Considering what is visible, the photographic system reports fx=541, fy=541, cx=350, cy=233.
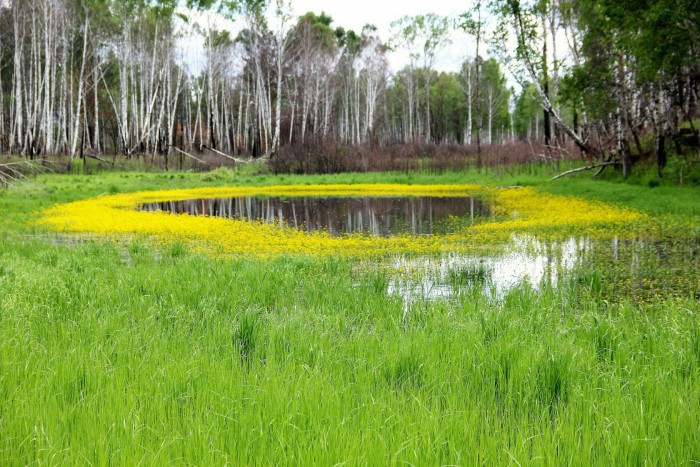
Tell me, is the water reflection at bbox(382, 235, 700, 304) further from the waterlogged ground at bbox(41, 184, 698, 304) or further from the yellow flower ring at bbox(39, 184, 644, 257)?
the yellow flower ring at bbox(39, 184, 644, 257)

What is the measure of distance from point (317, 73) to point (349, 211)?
30025 millimetres

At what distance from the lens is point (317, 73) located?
148ft

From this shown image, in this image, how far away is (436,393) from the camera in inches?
136

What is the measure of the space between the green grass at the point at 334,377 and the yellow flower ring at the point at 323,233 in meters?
4.13

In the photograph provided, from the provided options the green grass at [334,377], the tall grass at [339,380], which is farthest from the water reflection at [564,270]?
the tall grass at [339,380]

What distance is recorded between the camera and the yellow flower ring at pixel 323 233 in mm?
10633

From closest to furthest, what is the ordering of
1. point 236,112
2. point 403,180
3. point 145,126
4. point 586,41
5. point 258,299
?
point 258,299, point 586,41, point 403,180, point 145,126, point 236,112

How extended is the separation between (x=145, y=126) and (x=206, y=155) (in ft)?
17.0

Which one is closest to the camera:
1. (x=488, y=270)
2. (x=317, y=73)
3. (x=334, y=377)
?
(x=334, y=377)

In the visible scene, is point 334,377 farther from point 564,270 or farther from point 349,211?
point 349,211

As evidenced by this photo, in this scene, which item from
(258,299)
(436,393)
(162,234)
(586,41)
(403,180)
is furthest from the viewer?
(403,180)

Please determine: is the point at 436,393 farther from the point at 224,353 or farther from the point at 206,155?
the point at 206,155

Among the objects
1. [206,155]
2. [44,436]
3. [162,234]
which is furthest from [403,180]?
[44,436]

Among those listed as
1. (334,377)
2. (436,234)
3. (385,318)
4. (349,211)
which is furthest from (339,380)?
(349,211)
